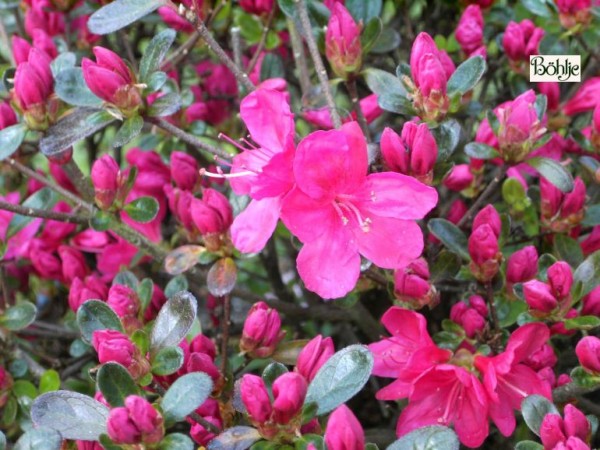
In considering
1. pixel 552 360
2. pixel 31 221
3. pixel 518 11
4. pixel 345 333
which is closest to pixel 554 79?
pixel 518 11

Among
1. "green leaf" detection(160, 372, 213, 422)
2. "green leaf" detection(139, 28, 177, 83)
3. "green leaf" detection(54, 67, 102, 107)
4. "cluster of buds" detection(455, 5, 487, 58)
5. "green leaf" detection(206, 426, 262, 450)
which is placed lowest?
"green leaf" detection(206, 426, 262, 450)

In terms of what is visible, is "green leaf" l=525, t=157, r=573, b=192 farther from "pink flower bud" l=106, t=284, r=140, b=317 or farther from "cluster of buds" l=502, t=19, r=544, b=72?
"pink flower bud" l=106, t=284, r=140, b=317

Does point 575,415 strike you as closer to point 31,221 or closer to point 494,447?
point 494,447

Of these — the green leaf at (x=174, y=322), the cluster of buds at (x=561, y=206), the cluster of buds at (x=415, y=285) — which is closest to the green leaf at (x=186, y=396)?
the green leaf at (x=174, y=322)

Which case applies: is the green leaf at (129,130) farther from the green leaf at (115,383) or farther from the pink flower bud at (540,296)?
the pink flower bud at (540,296)

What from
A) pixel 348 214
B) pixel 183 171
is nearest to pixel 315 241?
pixel 348 214

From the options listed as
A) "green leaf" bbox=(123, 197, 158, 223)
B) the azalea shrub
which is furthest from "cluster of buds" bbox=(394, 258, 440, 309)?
"green leaf" bbox=(123, 197, 158, 223)
